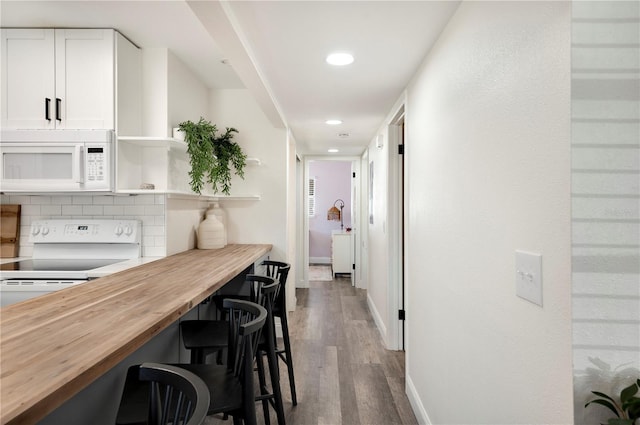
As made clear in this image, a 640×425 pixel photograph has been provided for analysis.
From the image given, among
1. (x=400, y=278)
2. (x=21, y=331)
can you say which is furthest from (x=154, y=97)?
(x=400, y=278)

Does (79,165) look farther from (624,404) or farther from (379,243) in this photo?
(379,243)

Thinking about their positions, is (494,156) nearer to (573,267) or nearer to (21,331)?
(573,267)

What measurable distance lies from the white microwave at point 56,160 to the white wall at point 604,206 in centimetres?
245

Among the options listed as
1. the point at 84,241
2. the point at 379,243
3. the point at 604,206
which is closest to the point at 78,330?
the point at 604,206

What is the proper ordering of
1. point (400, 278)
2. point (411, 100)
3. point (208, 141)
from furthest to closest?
point (400, 278), point (208, 141), point (411, 100)

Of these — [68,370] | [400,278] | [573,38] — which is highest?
[573,38]

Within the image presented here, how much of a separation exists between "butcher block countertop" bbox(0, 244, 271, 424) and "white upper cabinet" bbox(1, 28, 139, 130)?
1204 mm

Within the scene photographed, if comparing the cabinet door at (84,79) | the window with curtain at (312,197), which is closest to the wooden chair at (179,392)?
the cabinet door at (84,79)

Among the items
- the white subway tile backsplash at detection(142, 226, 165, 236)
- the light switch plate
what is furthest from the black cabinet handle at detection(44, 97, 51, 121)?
the light switch plate

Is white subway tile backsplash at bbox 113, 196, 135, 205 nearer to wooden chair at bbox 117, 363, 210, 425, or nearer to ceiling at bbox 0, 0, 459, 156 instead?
ceiling at bbox 0, 0, 459, 156

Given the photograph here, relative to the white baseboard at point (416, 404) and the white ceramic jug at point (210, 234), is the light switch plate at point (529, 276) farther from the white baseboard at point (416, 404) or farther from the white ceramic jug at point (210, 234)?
the white ceramic jug at point (210, 234)

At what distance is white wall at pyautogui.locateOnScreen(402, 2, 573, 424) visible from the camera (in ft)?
3.10

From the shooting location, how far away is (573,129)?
0.89 meters

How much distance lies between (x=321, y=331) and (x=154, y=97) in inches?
107
